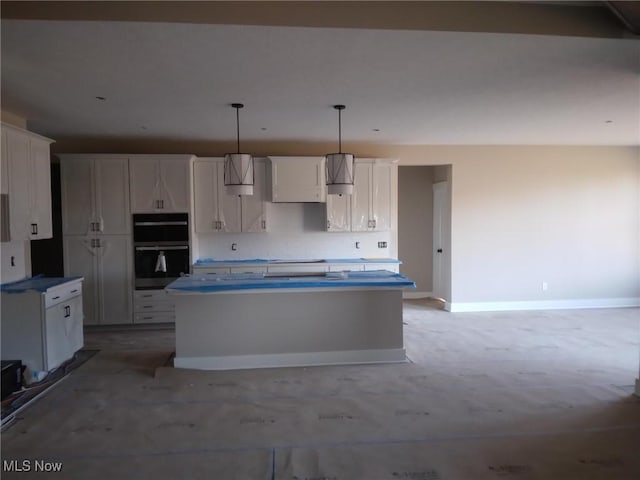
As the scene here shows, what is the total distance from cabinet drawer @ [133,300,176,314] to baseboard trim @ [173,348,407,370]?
1695mm

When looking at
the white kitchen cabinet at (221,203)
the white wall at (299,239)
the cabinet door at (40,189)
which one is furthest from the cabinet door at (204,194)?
the cabinet door at (40,189)

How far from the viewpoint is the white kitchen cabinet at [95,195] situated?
220 inches

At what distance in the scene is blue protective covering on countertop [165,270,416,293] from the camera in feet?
13.3

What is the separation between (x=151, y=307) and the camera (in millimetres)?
5719

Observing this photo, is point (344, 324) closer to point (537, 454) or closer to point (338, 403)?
point (338, 403)

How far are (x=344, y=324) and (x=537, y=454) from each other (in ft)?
6.66

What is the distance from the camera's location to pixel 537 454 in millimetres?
2639

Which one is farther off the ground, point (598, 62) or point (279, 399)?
point (598, 62)

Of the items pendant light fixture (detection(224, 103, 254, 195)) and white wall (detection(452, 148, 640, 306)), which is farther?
white wall (detection(452, 148, 640, 306))

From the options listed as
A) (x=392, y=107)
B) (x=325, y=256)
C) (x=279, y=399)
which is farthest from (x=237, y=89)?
(x=325, y=256)

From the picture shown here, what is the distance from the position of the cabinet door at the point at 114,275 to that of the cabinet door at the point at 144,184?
45 centimetres

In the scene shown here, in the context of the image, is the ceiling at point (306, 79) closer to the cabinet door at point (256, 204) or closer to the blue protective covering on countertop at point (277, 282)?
the cabinet door at point (256, 204)

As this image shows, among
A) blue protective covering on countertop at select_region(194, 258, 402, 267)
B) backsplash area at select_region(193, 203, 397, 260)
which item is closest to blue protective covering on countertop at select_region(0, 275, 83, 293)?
blue protective covering on countertop at select_region(194, 258, 402, 267)

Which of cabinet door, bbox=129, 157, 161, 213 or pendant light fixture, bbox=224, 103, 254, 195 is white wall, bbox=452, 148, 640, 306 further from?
cabinet door, bbox=129, 157, 161, 213
